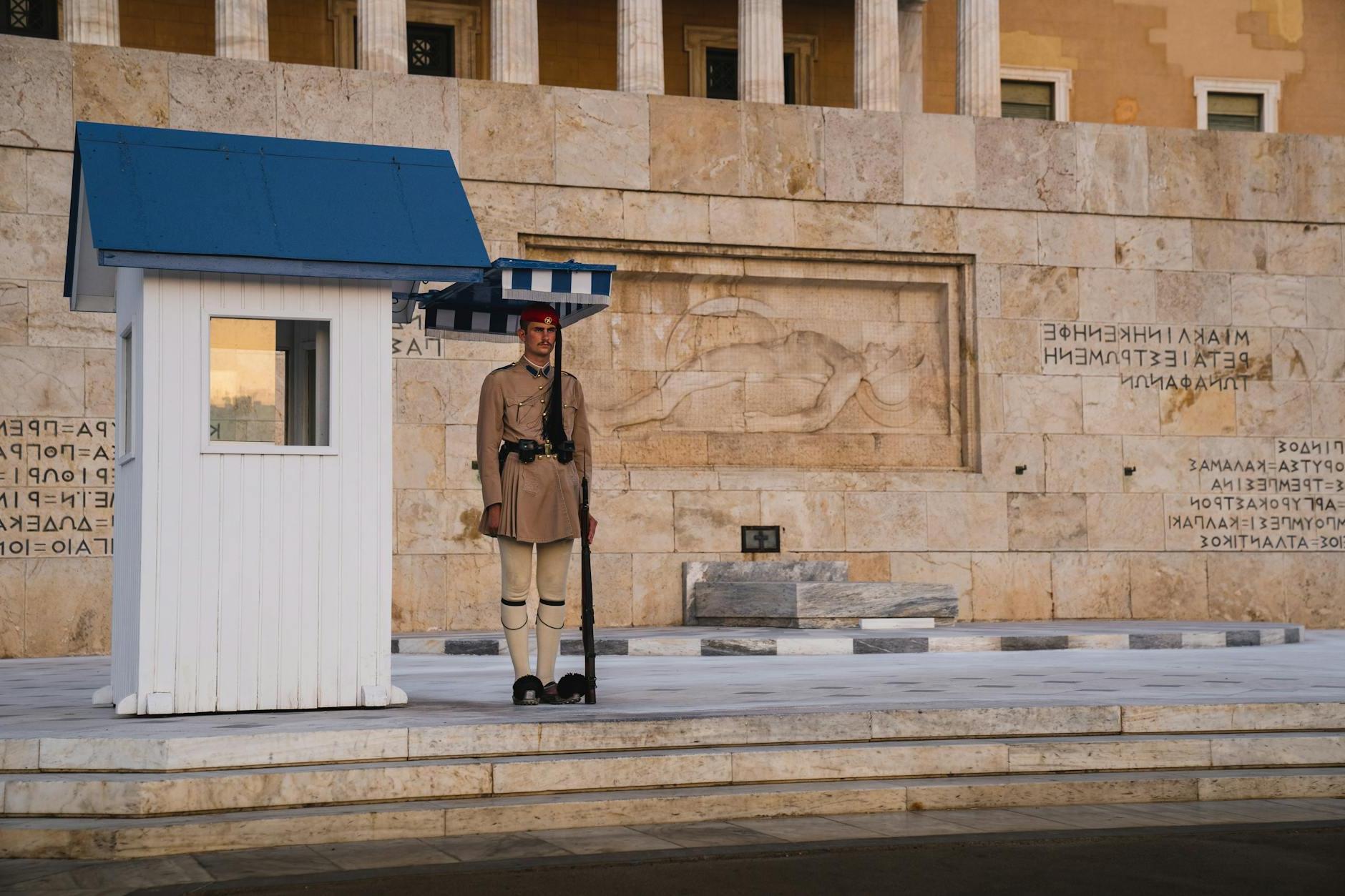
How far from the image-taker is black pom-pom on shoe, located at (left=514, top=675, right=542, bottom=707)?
31.5 feet

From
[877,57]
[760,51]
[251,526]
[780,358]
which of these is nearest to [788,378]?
[780,358]

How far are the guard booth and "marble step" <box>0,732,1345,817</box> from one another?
1.64 metres

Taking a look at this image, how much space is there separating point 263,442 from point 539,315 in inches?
65.5

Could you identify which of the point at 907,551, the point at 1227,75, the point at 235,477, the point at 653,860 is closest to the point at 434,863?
the point at 653,860

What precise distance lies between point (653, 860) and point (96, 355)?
13.2 meters

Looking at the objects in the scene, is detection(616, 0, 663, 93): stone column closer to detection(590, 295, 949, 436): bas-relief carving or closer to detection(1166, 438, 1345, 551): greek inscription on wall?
detection(590, 295, 949, 436): bas-relief carving

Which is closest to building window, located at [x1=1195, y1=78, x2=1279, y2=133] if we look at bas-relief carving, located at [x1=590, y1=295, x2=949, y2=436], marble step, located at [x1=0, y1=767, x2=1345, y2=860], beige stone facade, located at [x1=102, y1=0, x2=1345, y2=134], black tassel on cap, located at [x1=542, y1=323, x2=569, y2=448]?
beige stone facade, located at [x1=102, y1=0, x2=1345, y2=134]

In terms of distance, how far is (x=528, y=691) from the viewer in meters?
9.62

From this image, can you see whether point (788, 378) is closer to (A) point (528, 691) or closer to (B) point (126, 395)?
(A) point (528, 691)

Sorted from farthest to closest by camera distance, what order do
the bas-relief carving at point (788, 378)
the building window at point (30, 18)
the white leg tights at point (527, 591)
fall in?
the building window at point (30, 18), the bas-relief carving at point (788, 378), the white leg tights at point (527, 591)

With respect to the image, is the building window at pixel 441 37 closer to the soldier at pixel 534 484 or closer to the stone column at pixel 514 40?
the stone column at pixel 514 40

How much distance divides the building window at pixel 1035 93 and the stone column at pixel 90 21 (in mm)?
16809

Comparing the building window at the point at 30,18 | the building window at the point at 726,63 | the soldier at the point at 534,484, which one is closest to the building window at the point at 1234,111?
the building window at the point at 726,63

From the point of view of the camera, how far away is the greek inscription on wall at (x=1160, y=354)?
21641 mm
